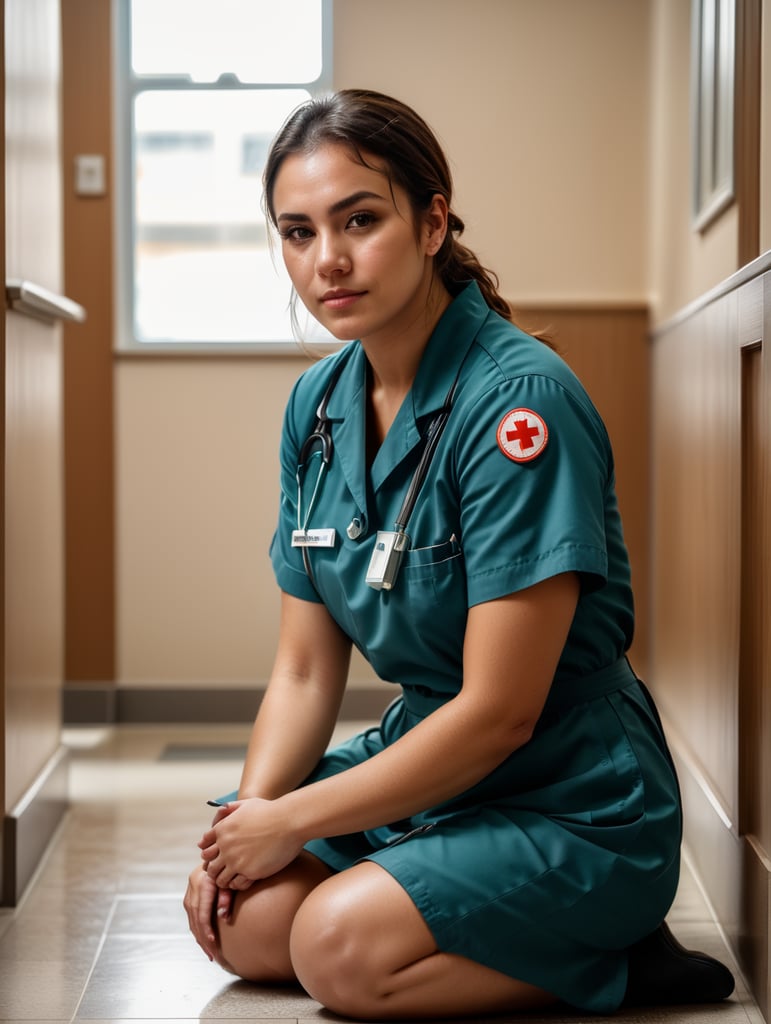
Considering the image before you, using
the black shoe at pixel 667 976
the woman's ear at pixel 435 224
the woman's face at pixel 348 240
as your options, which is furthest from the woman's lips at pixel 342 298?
the black shoe at pixel 667 976

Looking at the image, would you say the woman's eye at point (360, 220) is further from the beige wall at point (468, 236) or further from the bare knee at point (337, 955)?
the beige wall at point (468, 236)

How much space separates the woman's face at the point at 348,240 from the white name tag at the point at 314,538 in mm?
261

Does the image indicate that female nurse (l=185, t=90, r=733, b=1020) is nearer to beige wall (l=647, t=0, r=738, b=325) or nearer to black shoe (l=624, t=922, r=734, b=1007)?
black shoe (l=624, t=922, r=734, b=1007)

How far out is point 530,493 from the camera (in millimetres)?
1489

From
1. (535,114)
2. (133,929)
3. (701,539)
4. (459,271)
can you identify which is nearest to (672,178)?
(535,114)

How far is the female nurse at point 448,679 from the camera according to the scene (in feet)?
4.92

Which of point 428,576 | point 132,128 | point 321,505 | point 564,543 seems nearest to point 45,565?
point 321,505

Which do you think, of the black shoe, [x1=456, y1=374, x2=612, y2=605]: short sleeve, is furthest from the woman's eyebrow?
the black shoe

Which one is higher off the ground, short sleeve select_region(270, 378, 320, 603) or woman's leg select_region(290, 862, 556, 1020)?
short sleeve select_region(270, 378, 320, 603)

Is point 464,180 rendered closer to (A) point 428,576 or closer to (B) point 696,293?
(B) point 696,293

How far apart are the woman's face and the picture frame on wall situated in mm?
843

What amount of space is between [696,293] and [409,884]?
166 centimetres

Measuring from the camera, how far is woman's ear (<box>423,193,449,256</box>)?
5.35 ft

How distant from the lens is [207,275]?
3656 millimetres
